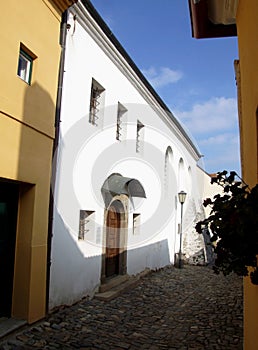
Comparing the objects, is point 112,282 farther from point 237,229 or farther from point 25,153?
point 237,229

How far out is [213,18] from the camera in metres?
3.64

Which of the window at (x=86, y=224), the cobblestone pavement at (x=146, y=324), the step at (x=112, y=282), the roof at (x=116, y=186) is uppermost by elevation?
the roof at (x=116, y=186)

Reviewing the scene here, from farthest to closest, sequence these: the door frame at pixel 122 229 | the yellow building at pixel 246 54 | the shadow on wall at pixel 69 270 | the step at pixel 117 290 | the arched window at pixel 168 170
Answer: the arched window at pixel 168 170 < the door frame at pixel 122 229 < the step at pixel 117 290 < the shadow on wall at pixel 69 270 < the yellow building at pixel 246 54

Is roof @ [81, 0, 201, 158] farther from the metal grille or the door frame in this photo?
the door frame

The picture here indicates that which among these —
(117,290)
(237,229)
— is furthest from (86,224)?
(237,229)

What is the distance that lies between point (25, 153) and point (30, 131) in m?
0.37

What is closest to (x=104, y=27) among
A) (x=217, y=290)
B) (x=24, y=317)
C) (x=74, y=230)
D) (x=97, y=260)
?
(x=74, y=230)

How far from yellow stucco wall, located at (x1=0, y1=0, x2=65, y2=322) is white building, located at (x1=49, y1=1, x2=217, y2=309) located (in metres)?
0.42

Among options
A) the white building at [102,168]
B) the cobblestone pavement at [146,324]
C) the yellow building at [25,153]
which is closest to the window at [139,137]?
the white building at [102,168]

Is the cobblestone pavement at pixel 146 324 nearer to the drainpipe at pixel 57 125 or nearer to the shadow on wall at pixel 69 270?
the shadow on wall at pixel 69 270

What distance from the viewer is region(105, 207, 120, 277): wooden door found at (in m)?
8.28

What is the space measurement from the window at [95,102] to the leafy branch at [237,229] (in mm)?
5427

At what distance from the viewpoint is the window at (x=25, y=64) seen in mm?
4910

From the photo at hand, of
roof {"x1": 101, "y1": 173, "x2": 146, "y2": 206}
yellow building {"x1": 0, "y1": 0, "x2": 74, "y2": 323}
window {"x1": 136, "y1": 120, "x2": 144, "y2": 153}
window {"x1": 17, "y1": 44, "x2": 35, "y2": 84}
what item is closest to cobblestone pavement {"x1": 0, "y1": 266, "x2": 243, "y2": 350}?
yellow building {"x1": 0, "y1": 0, "x2": 74, "y2": 323}
